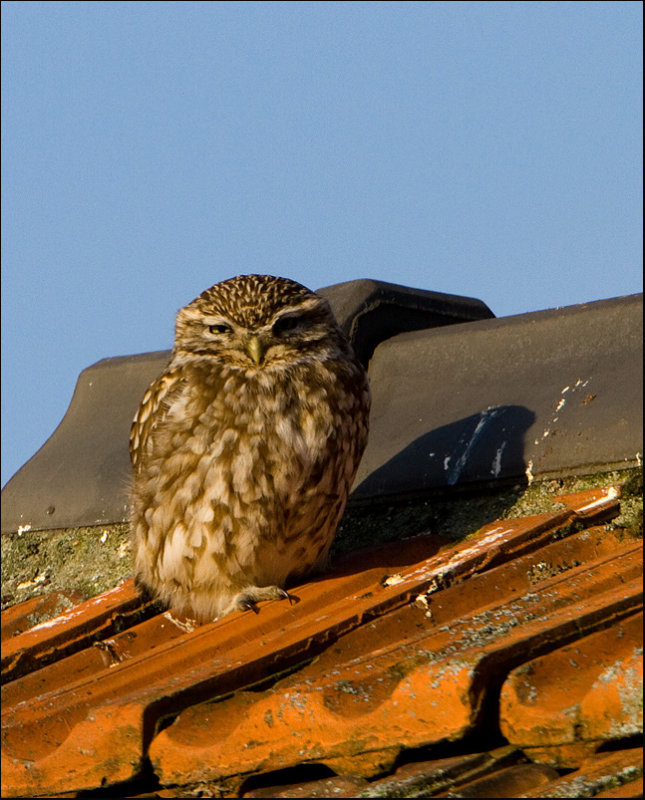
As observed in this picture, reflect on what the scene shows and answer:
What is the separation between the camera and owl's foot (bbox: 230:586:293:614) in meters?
3.69

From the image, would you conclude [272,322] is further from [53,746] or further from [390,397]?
[53,746]

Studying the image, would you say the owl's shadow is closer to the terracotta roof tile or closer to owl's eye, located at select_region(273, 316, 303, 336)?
the terracotta roof tile

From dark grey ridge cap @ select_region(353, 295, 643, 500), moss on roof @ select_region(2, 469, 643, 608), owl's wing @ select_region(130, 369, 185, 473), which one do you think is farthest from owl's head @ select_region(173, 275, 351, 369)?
moss on roof @ select_region(2, 469, 643, 608)

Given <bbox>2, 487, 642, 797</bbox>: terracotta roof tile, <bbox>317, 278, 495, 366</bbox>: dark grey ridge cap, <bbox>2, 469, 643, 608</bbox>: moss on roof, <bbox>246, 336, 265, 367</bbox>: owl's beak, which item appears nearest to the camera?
<bbox>2, 487, 642, 797</bbox>: terracotta roof tile

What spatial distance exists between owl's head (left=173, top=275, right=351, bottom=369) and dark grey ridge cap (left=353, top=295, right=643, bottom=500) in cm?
43

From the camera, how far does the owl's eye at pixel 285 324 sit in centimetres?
401

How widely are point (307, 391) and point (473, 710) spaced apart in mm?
1838

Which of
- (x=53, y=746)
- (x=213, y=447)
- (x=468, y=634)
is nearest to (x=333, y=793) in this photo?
(x=468, y=634)

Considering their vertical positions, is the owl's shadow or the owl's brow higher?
the owl's brow

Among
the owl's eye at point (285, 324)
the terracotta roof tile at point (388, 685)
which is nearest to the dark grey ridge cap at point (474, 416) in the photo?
the terracotta roof tile at point (388, 685)

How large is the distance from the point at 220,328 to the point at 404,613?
1427 mm

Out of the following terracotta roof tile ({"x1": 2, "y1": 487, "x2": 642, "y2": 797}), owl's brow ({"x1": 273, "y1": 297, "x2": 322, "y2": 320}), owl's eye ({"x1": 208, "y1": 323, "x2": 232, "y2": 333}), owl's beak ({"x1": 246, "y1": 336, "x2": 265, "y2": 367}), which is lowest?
terracotta roof tile ({"x1": 2, "y1": 487, "x2": 642, "y2": 797})

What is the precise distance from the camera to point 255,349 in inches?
155

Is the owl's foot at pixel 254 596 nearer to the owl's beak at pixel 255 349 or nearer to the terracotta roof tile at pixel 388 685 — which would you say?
the terracotta roof tile at pixel 388 685
